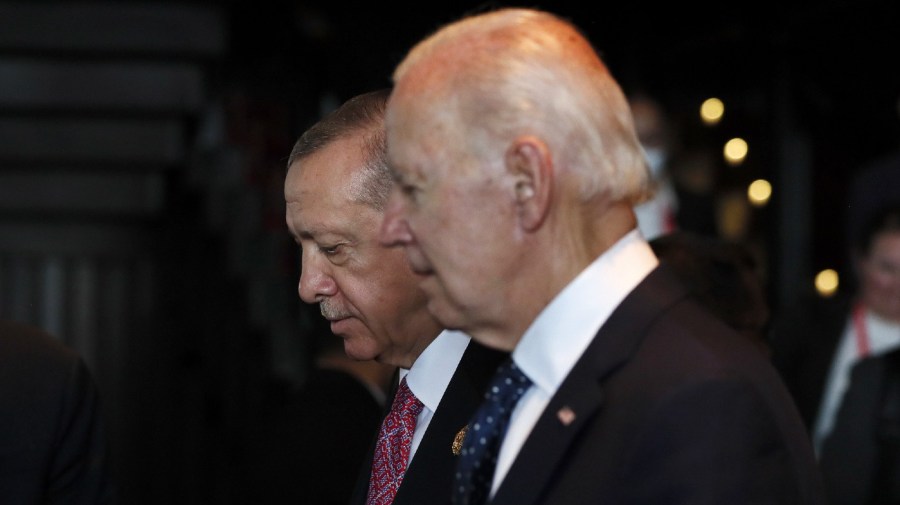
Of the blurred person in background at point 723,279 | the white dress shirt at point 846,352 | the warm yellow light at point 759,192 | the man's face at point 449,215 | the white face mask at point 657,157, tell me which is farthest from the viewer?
the warm yellow light at point 759,192

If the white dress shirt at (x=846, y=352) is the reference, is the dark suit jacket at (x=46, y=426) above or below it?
above

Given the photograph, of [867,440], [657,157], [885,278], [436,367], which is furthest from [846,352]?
[436,367]

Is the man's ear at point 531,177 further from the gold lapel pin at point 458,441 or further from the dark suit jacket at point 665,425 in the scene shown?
the gold lapel pin at point 458,441

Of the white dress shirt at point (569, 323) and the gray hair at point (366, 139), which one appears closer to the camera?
the white dress shirt at point (569, 323)

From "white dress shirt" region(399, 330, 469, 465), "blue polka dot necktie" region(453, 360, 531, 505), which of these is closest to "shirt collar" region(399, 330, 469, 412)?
"white dress shirt" region(399, 330, 469, 465)

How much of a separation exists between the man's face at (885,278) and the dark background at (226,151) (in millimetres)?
1340

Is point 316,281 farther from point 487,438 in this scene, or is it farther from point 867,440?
point 867,440

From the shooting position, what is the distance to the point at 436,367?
1897 millimetres

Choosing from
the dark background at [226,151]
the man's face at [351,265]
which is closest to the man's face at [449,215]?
the man's face at [351,265]

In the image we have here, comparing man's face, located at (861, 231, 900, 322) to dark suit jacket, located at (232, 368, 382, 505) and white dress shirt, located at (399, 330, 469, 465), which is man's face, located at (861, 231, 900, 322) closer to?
dark suit jacket, located at (232, 368, 382, 505)

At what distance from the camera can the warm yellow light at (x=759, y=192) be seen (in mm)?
5797

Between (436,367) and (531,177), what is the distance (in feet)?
1.93

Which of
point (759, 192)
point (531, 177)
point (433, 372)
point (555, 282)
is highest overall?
point (531, 177)

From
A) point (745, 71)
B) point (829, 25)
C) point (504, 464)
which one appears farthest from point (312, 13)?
point (504, 464)
